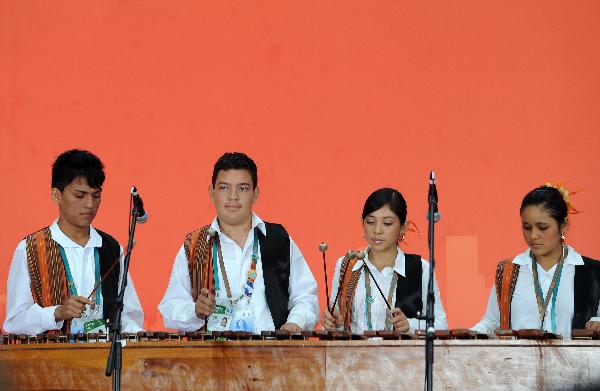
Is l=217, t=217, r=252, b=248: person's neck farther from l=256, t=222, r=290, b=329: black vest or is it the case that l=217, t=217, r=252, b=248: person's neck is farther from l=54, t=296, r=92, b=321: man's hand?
l=54, t=296, r=92, b=321: man's hand

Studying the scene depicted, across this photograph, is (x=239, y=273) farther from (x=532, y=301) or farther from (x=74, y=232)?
(x=532, y=301)

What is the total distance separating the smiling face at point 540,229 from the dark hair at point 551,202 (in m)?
0.02

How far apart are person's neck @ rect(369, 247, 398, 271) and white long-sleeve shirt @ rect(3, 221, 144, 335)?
1032 millimetres

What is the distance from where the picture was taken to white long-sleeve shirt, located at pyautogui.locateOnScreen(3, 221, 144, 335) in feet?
16.4

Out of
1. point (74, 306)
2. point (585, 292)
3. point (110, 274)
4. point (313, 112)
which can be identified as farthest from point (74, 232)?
point (585, 292)

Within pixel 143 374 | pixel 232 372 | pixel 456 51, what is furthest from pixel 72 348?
pixel 456 51

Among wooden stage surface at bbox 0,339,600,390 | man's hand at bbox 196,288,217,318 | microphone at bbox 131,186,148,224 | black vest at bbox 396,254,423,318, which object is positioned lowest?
wooden stage surface at bbox 0,339,600,390

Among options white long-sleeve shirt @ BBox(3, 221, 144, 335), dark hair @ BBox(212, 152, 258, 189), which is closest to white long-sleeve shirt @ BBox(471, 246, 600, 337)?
dark hair @ BBox(212, 152, 258, 189)

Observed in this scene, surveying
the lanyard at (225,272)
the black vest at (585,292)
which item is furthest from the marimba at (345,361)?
the black vest at (585,292)

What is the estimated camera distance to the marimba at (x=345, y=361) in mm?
4203

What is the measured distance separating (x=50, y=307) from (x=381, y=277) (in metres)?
1.40

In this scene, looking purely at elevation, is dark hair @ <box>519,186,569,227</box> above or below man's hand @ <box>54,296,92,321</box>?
above

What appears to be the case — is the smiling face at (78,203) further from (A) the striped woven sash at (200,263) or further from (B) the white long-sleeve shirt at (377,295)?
(B) the white long-sleeve shirt at (377,295)

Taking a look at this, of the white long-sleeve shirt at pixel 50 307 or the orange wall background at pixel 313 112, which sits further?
the orange wall background at pixel 313 112
